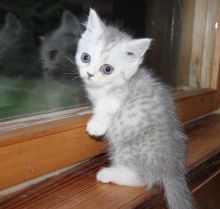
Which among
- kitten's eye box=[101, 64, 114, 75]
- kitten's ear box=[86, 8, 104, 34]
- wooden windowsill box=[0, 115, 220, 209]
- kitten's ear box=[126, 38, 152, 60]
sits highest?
kitten's ear box=[86, 8, 104, 34]

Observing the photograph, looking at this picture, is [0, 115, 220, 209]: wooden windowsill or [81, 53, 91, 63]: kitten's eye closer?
[0, 115, 220, 209]: wooden windowsill

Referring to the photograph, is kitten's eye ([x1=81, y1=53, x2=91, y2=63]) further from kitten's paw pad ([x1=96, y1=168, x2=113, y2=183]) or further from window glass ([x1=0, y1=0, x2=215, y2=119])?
kitten's paw pad ([x1=96, y1=168, x2=113, y2=183])

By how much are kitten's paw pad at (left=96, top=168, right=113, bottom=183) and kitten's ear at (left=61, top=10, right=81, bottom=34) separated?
47 centimetres

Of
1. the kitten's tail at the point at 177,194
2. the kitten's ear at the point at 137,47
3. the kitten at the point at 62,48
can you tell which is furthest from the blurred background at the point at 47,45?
the kitten's tail at the point at 177,194

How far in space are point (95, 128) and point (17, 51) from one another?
11.8 inches

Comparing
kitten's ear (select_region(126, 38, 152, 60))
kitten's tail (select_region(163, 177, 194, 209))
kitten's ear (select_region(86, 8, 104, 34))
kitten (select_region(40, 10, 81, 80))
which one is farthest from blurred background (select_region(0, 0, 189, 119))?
kitten's tail (select_region(163, 177, 194, 209))

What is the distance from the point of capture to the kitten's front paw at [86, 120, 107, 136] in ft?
3.14

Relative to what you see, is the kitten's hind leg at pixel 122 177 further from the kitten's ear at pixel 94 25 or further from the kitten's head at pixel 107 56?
the kitten's ear at pixel 94 25

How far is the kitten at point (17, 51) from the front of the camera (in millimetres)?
903

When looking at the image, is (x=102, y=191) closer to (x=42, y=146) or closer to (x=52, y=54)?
(x=42, y=146)

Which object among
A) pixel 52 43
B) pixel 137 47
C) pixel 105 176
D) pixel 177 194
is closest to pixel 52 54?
pixel 52 43

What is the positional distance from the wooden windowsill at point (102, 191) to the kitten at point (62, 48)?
302mm

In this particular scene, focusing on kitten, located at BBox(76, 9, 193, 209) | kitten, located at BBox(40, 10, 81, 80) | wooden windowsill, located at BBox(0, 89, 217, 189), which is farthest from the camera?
kitten, located at BBox(40, 10, 81, 80)

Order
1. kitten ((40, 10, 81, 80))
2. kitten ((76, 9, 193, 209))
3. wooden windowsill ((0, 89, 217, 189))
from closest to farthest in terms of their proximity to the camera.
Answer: wooden windowsill ((0, 89, 217, 189)) → kitten ((76, 9, 193, 209)) → kitten ((40, 10, 81, 80))
